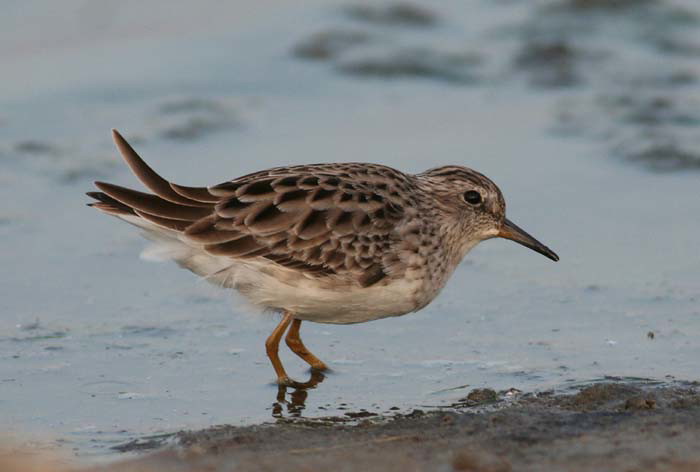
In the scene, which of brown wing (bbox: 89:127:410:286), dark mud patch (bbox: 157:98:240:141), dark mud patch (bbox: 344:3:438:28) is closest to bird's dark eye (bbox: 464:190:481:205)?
brown wing (bbox: 89:127:410:286)

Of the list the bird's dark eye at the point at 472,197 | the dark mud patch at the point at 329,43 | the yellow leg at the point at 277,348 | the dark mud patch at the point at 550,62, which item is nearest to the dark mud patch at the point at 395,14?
the dark mud patch at the point at 329,43

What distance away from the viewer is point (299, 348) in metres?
9.62

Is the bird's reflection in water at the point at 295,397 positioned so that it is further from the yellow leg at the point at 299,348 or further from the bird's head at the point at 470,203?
the bird's head at the point at 470,203

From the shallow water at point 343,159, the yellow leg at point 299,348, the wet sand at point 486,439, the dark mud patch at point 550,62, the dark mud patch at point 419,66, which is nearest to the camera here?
the wet sand at point 486,439

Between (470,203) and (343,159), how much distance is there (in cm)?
349

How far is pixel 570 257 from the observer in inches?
451

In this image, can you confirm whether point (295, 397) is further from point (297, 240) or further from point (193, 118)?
point (193, 118)

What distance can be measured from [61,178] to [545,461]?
7.45 meters

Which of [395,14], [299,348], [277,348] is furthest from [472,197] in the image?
[395,14]

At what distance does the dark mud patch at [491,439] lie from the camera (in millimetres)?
6906

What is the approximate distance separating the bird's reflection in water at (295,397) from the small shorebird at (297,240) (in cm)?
11

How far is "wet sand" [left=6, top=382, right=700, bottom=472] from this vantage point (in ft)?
22.6

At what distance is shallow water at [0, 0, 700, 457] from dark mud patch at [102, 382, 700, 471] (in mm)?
486

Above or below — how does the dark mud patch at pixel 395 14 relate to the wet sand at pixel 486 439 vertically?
above
